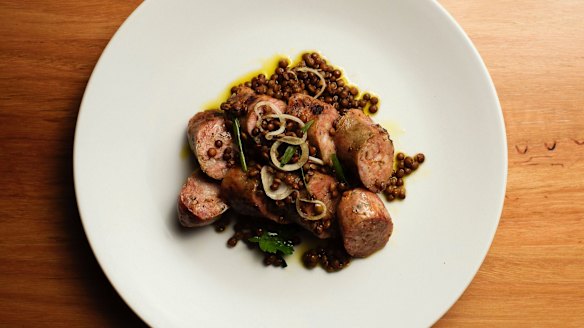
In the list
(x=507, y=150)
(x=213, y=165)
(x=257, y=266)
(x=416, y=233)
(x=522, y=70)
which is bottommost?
(x=257, y=266)

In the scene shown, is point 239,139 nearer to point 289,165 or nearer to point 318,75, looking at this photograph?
point 289,165

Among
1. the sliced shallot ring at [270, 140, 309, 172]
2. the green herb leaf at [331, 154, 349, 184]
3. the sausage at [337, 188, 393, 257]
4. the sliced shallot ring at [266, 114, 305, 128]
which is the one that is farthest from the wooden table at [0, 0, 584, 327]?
the sliced shallot ring at [270, 140, 309, 172]

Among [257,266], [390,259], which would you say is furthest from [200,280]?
[390,259]

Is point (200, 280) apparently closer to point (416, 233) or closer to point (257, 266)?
point (257, 266)

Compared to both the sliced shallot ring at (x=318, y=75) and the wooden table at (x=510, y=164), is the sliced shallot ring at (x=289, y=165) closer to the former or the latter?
the sliced shallot ring at (x=318, y=75)

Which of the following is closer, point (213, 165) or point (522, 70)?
point (213, 165)

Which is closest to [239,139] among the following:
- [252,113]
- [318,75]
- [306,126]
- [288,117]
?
[252,113]
